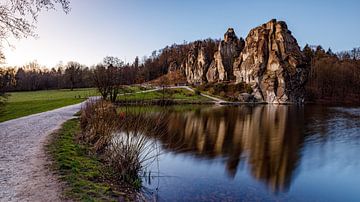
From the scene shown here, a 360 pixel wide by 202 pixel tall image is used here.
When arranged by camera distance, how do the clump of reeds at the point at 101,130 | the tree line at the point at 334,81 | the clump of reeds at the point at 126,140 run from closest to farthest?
the clump of reeds at the point at 126,140, the clump of reeds at the point at 101,130, the tree line at the point at 334,81

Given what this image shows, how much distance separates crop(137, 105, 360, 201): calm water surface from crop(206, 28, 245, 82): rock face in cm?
6994

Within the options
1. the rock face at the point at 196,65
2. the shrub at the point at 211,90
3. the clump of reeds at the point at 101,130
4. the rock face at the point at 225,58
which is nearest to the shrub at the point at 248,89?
the shrub at the point at 211,90

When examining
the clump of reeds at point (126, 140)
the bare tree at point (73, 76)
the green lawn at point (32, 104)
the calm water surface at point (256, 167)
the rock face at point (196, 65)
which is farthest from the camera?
the rock face at point (196, 65)

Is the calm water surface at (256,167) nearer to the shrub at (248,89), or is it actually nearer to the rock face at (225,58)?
the shrub at (248,89)

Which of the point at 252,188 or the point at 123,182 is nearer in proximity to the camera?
the point at 123,182

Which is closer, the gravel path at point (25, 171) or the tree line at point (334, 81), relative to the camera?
the gravel path at point (25, 171)

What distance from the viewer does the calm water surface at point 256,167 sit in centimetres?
1012

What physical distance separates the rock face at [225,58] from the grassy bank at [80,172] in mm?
81779

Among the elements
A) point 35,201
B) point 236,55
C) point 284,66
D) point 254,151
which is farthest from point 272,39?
point 35,201

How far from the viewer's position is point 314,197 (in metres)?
10.1

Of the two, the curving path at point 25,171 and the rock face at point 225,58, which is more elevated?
the rock face at point 225,58

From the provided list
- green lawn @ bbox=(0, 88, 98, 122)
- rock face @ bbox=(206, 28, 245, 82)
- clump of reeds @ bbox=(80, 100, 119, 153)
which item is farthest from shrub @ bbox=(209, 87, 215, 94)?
clump of reeds @ bbox=(80, 100, 119, 153)

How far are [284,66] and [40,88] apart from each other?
7672 cm

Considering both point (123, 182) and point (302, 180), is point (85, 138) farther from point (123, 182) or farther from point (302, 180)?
point (302, 180)
